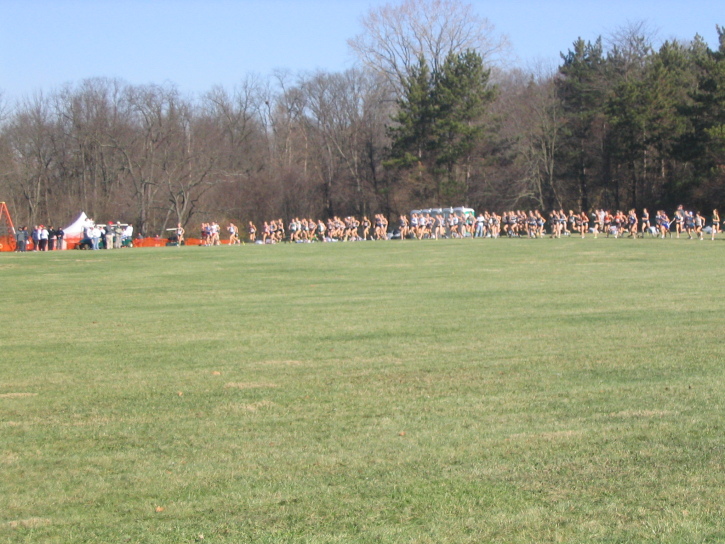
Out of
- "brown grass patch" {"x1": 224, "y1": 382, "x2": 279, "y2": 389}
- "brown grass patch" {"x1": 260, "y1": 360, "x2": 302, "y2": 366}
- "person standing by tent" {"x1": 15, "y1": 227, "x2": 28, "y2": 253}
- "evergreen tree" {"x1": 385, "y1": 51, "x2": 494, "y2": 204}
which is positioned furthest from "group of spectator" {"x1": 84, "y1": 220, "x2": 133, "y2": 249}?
"brown grass patch" {"x1": 224, "y1": 382, "x2": 279, "y2": 389}

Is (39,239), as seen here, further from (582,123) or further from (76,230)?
(582,123)

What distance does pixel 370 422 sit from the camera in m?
6.94

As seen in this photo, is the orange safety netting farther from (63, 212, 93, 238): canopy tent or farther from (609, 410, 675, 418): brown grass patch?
(609, 410, 675, 418): brown grass patch

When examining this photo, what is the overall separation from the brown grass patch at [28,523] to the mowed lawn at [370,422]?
17mm

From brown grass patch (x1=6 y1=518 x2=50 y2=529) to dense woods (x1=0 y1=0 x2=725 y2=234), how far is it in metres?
60.7

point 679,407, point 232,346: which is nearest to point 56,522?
point 679,407

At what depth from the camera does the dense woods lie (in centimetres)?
6575

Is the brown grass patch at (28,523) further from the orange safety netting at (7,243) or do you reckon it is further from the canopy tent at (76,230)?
the canopy tent at (76,230)

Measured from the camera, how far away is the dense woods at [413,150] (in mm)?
65750

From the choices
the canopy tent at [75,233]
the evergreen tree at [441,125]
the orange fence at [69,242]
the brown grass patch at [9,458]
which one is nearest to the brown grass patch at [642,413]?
the brown grass patch at [9,458]

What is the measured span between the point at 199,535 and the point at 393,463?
1.63 m

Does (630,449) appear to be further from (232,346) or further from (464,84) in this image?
(464,84)

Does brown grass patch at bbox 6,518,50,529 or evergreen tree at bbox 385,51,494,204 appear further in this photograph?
evergreen tree at bbox 385,51,494,204

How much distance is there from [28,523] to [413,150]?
6653 cm
